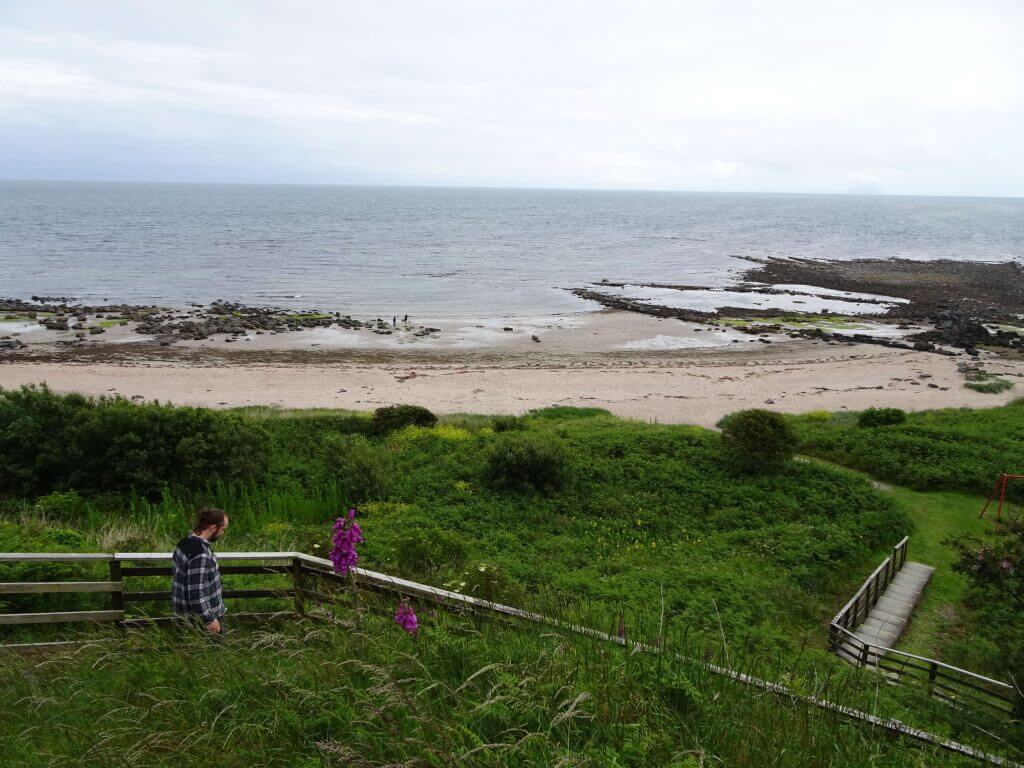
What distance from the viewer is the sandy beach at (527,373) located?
30219mm

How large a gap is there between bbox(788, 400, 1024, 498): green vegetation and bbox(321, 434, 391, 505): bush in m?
11.9

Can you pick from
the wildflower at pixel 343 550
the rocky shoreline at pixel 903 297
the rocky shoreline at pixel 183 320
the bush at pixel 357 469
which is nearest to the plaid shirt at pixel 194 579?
the wildflower at pixel 343 550

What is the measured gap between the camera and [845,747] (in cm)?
416

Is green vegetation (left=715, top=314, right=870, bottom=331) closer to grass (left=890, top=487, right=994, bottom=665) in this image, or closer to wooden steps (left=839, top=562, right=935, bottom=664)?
Result: grass (left=890, top=487, right=994, bottom=665)

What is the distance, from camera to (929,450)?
18.6 metres

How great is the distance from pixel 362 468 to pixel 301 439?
12.6ft

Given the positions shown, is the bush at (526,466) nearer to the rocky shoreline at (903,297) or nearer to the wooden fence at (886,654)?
the wooden fence at (886,654)

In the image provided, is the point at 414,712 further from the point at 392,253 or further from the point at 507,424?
the point at 392,253

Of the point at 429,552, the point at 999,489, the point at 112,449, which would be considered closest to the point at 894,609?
the point at 999,489

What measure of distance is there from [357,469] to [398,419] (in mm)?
5582

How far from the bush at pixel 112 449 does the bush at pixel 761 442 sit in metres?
11.4

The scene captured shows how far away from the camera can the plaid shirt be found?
587cm

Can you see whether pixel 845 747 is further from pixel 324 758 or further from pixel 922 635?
pixel 922 635

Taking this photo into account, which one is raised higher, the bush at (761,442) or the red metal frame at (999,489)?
the bush at (761,442)
